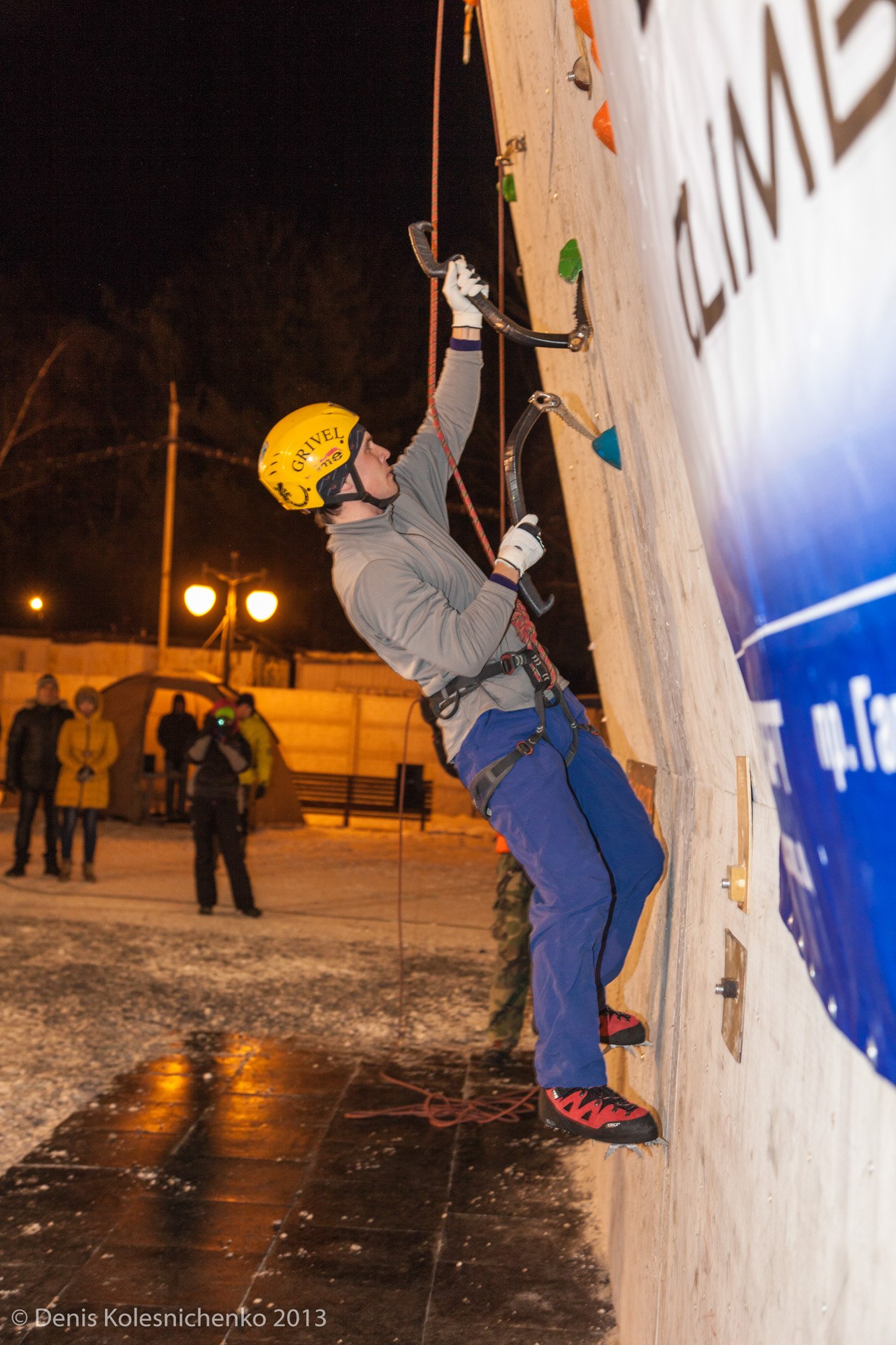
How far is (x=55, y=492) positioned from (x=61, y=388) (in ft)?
18.2

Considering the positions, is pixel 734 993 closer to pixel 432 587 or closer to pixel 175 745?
pixel 432 587

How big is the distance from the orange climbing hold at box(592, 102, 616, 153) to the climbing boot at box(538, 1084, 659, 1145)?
2.07 metres

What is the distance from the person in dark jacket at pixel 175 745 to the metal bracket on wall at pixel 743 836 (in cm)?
1387

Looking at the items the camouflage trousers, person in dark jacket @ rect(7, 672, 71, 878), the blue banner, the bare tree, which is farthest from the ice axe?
the bare tree

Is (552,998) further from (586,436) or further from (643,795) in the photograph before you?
(586,436)

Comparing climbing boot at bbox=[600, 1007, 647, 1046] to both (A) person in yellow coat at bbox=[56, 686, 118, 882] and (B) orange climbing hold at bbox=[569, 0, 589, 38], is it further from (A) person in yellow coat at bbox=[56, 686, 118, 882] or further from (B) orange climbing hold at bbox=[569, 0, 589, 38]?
(A) person in yellow coat at bbox=[56, 686, 118, 882]

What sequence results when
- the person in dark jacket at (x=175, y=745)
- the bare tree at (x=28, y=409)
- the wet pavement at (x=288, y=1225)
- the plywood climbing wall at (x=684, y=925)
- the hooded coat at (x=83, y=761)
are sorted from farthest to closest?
1. the bare tree at (x=28, y=409)
2. the person in dark jacket at (x=175, y=745)
3. the hooded coat at (x=83, y=761)
4. the wet pavement at (x=288, y=1225)
5. the plywood climbing wall at (x=684, y=925)

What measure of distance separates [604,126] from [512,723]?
1.47 meters

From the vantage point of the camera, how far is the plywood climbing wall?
1.24m

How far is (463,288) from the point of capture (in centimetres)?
317

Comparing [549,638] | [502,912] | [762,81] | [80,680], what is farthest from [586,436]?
[549,638]

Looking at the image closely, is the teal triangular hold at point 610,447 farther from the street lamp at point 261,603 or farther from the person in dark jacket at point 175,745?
the street lamp at point 261,603

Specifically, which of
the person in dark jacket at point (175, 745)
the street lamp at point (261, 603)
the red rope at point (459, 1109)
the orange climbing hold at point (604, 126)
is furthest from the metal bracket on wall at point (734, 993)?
the street lamp at point (261, 603)

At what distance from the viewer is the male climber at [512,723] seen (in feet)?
9.12
